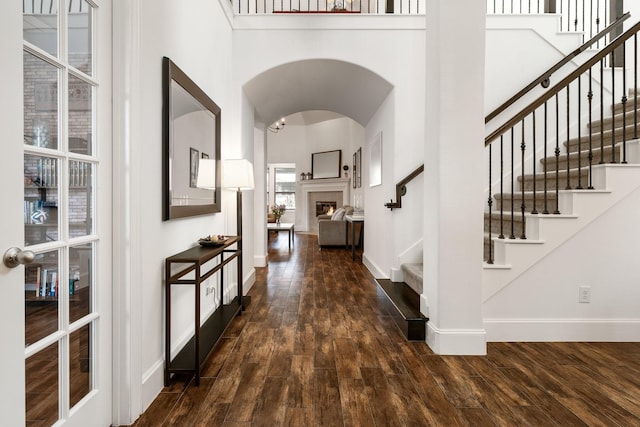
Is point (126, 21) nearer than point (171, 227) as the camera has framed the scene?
Yes

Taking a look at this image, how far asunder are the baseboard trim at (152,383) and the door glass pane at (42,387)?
467mm

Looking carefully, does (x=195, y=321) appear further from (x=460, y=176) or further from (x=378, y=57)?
(x=378, y=57)

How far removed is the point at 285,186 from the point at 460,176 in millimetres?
9322

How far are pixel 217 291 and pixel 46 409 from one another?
5.98 feet

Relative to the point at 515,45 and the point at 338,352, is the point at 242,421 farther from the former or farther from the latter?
the point at 515,45

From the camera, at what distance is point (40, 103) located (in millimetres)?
1160

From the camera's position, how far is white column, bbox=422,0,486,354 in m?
2.29

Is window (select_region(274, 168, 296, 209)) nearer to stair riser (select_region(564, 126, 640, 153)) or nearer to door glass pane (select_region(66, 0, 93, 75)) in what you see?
stair riser (select_region(564, 126, 640, 153))

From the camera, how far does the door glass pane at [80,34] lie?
4.32 ft

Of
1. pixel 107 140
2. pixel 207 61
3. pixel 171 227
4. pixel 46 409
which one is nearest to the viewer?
pixel 46 409

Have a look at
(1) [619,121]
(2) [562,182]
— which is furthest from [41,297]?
(1) [619,121]

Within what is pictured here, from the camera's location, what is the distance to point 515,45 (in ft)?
12.5

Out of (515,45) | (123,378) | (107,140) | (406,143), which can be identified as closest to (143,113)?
(107,140)

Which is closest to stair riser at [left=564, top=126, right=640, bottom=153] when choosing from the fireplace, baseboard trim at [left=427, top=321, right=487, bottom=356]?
baseboard trim at [left=427, top=321, right=487, bottom=356]
